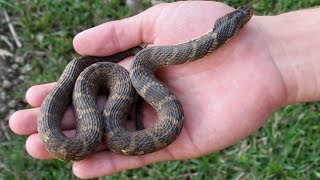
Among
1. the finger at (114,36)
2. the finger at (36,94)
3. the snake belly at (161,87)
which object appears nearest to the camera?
the snake belly at (161,87)

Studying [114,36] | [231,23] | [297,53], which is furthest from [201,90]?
[114,36]

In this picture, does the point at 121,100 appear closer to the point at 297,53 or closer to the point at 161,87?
the point at 161,87

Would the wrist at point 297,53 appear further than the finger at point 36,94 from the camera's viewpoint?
No

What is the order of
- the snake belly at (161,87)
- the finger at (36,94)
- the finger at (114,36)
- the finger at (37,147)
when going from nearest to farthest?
the snake belly at (161,87)
the finger at (37,147)
the finger at (36,94)
the finger at (114,36)

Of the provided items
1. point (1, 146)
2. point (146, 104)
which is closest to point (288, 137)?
point (146, 104)

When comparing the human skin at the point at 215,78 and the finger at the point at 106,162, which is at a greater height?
the human skin at the point at 215,78

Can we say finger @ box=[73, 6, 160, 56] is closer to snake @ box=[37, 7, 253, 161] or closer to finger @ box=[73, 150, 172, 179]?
snake @ box=[37, 7, 253, 161]

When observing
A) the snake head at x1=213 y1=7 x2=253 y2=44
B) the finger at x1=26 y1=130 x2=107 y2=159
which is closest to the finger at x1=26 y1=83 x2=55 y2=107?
the finger at x1=26 y1=130 x2=107 y2=159

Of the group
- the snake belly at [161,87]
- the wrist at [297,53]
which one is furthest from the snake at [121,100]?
the wrist at [297,53]

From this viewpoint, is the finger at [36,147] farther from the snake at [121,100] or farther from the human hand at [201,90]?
the snake at [121,100]
